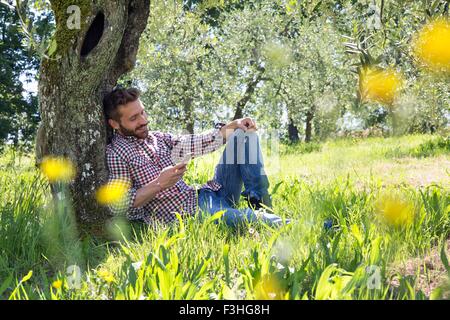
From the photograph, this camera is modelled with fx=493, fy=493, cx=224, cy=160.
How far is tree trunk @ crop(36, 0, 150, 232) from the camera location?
3980 millimetres

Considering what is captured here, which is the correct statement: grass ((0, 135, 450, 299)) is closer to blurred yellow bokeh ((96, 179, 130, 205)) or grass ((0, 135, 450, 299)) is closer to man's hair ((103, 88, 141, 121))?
blurred yellow bokeh ((96, 179, 130, 205))

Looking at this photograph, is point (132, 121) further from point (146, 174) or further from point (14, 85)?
point (14, 85)

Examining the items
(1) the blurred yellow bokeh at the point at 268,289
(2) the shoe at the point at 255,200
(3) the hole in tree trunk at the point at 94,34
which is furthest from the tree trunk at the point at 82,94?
(1) the blurred yellow bokeh at the point at 268,289

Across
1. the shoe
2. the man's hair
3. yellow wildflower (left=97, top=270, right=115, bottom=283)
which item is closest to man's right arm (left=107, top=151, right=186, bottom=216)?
the man's hair

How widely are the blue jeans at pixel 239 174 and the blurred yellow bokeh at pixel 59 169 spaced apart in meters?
1.15

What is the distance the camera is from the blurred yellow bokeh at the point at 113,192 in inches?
160

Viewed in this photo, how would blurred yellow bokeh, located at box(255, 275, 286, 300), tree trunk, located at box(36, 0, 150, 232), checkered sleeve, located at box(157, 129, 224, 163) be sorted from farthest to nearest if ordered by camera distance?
checkered sleeve, located at box(157, 129, 224, 163) → tree trunk, located at box(36, 0, 150, 232) → blurred yellow bokeh, located at box(255, 275, 286, 300)

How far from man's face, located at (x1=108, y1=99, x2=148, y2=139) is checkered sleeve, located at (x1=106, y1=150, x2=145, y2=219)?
0.24m

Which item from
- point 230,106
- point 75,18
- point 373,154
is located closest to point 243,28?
point 230,106

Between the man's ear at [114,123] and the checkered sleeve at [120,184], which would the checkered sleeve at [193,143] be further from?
the checkered sleeve at [120,184]

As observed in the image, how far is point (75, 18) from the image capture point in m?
3.97

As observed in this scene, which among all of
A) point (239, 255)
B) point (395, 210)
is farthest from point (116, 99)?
point (395, 210)

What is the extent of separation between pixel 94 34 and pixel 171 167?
4.32ft
